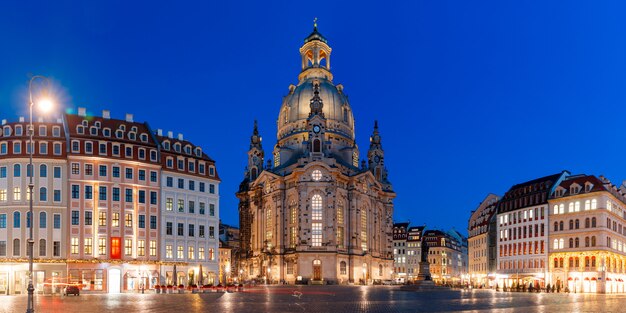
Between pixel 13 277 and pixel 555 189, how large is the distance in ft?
274

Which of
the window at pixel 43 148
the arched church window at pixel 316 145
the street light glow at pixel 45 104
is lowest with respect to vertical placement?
the street light glow at pixel 45 104

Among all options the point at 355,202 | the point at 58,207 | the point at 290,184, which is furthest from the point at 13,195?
the point at 355,202

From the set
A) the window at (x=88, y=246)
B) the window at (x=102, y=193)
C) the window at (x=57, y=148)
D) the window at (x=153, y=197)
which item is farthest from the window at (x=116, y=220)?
the window at (x=57, y=148)

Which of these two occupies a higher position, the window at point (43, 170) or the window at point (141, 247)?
the window at point (43, 170)

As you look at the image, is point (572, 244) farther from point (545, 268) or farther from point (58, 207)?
point (58, 207)

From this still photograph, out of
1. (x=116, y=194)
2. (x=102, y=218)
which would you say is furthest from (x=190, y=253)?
(x=102, y=218)

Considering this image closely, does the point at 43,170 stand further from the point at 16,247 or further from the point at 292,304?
the point at 292,304

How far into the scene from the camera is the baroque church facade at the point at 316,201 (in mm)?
115938

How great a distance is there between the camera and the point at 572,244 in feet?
355

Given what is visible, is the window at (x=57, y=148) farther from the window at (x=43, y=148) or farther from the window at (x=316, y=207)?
the window at (x=316, y=207)

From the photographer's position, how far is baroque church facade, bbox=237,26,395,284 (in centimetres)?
11594

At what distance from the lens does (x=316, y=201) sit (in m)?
117

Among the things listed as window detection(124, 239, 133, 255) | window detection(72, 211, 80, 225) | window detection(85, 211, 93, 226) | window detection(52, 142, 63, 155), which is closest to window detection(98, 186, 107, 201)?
window detection(85, 211, 93, 226)

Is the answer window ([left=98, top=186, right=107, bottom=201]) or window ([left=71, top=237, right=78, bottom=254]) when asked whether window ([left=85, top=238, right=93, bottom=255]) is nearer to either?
window ([left=71, top=237, right=78, bottom=254])
